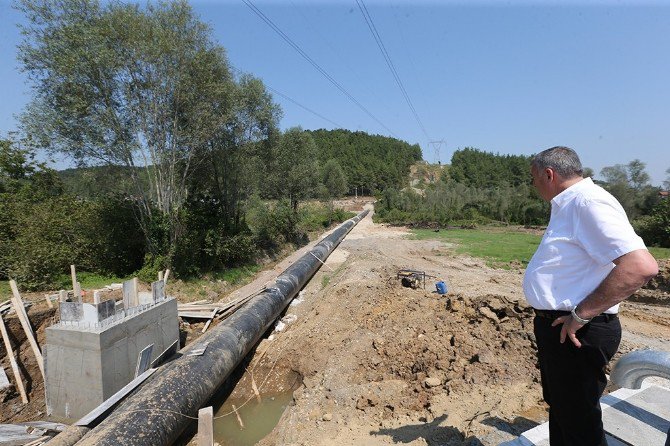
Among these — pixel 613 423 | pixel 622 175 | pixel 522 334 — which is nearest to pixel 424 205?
pixel 622 175

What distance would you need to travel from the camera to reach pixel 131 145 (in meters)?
13.0

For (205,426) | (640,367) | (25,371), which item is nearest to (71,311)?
(25,371)

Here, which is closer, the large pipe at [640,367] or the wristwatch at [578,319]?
the wristwatch at [578,319]

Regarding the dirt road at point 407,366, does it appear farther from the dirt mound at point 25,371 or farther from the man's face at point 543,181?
the dirt mound at point 25,371

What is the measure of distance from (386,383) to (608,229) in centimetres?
517

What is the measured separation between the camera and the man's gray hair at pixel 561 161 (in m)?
2.26

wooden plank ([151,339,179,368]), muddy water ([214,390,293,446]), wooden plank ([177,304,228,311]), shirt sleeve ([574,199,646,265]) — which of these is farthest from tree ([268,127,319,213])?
shirt sleeve ([574,199,646,265])

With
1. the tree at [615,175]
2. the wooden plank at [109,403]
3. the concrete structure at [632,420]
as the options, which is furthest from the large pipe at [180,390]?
the tree at [615,175]

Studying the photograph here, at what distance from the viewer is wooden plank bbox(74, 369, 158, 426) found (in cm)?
507

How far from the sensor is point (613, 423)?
2807mm

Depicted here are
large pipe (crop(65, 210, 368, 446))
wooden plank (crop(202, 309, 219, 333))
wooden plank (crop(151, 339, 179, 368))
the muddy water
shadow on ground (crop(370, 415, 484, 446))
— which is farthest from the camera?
wooden plank (crop(202, 309, 219, 333))

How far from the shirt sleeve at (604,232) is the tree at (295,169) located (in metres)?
24.4

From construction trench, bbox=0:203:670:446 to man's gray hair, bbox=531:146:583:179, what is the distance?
120 inches

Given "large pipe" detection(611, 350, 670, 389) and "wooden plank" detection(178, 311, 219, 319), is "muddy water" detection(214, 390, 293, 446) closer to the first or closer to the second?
"wooden plank" detection(178, 311, 219, 319)
